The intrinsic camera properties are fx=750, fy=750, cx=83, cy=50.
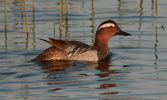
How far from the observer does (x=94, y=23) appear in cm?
1950

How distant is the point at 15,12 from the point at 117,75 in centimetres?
711

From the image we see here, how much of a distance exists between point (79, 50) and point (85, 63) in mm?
488

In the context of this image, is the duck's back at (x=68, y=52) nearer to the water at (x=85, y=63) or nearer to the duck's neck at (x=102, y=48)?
the duck's neck at (x=102, y=48)

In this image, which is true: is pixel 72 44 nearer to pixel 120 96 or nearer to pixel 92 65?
pixel 92 65

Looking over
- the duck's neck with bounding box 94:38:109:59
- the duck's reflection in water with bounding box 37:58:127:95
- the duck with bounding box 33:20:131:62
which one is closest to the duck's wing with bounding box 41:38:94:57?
the duck with bounding box 33:20:131:62

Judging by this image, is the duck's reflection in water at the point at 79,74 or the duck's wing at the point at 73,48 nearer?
the duck's reflection in water at the point at 79,74

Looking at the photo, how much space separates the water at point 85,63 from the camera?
12.8 m

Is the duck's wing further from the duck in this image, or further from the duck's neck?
the duck's neck

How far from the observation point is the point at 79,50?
1620 cm

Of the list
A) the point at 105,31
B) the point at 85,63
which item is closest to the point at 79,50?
the point at 85,63

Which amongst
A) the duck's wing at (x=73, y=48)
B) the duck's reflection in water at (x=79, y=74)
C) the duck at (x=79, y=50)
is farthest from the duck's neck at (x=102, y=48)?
the duck's wing at (x=73, y=48)

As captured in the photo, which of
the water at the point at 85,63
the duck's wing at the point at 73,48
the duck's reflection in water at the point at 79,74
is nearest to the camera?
the water at the point at 85,63

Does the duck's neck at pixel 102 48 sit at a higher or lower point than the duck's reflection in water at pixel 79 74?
higher

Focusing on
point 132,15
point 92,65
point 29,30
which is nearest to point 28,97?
point 92,65
